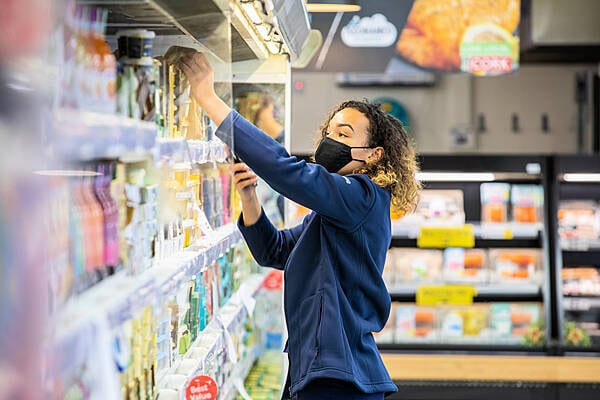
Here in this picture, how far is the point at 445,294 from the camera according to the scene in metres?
5.94

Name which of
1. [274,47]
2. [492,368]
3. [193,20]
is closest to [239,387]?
[274,47]

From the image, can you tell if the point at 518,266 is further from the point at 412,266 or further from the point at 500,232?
the point at 412,266

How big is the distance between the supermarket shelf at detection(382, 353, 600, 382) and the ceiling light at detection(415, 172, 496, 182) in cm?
114

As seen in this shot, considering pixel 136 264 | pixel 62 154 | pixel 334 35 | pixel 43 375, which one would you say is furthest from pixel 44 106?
pixel 334 35

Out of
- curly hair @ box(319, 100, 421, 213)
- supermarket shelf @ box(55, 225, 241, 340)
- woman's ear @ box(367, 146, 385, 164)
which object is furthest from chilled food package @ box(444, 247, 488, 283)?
supermarket shelf @ box(55, 225, 241, 340)

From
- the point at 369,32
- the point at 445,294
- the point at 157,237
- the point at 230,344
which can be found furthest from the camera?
the point at 445,294

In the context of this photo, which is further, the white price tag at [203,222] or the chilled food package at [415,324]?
the chilled food package at [415,324]

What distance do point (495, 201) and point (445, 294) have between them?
698 mm

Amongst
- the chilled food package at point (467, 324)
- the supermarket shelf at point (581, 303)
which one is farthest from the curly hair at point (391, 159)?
the supermarket shelf at point (581, 303)

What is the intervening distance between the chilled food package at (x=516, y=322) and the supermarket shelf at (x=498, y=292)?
74 mm

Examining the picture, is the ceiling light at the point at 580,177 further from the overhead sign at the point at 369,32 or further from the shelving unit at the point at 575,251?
the overhead sign at the point at 369,32

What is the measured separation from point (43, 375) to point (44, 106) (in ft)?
1.07

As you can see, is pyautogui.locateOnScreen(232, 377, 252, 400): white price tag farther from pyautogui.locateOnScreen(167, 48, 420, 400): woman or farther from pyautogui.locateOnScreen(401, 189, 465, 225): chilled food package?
pyautogui.locateOnScreen(401, 189, 465, 225): chilled food package

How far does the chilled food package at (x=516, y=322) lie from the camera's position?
19.4 feet
